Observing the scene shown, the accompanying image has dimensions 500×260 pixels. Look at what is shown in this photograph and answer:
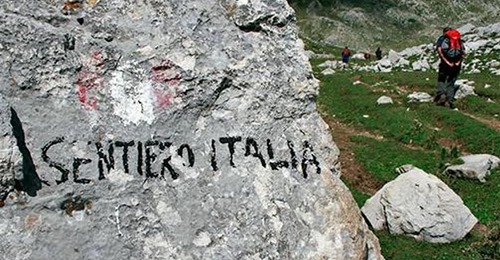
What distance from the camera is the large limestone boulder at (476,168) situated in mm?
21030

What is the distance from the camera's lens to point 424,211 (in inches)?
652

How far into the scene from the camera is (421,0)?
637 feet

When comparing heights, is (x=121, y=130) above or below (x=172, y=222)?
above

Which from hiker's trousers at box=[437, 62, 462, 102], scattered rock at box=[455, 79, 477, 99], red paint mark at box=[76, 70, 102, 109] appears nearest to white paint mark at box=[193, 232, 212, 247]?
red paint mark at box=[76, 70, 102, 109]

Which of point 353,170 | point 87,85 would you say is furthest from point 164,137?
point 353,170

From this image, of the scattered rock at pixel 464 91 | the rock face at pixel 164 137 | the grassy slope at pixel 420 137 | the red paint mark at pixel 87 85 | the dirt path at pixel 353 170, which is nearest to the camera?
the rock face at pixel 164 137

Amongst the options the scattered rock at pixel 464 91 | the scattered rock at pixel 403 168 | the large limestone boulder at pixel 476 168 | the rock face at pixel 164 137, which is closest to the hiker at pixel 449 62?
the scattered rock at pixel 464 91

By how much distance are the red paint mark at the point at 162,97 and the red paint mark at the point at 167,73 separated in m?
0.15

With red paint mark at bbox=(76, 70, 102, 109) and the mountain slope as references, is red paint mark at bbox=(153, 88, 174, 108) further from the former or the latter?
the mountain slope

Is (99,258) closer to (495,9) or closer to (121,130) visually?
(121,130)

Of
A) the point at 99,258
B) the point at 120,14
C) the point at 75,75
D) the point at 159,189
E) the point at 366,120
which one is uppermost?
the point at 120,14

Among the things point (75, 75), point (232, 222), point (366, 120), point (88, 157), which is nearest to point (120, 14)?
point (75, 75)

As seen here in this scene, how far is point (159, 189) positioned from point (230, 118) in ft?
4.90

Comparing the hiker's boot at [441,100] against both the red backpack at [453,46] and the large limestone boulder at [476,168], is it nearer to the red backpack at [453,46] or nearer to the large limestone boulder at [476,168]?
the red backpack at [453,46]
